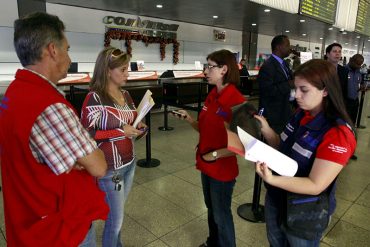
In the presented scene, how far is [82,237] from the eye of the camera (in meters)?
1.20

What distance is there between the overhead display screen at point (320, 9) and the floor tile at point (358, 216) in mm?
3771

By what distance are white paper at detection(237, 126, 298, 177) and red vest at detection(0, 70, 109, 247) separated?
71 cm

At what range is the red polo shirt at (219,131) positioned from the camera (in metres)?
1.78

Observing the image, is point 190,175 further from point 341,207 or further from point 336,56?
point 336,56

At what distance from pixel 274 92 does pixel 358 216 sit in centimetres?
158

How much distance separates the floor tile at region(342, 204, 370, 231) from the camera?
2775 mm

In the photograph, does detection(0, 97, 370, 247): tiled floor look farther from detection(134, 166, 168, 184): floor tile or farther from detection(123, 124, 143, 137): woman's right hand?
detection(123, 124, 143, 137): woman's right hand

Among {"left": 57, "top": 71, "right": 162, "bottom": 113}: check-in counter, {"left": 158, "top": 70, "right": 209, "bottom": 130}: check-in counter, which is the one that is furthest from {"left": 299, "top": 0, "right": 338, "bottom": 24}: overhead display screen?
{"left": 57, "top": 71, "right": 162, "bottom": 113}: check-in counter

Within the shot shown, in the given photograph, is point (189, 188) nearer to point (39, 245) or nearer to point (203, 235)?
point (203, 235)

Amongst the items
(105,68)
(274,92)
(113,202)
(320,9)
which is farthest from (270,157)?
(320,9)

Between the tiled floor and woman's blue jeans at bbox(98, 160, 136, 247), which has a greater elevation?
woman's blue jeans at bbox(98, 160, 136, 247)

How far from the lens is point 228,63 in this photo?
1823mm

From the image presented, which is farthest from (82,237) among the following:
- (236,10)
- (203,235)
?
(236,10)

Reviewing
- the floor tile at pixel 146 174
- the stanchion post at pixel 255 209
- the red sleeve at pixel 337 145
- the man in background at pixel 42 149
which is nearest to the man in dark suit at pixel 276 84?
the stanchion post at pixel 255 209
